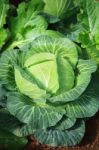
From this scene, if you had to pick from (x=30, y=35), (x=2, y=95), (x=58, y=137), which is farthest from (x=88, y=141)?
(x=30, y=35)

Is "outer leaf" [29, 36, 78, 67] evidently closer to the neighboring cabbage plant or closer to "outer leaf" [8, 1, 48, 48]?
→ the neighboring cabbage plant

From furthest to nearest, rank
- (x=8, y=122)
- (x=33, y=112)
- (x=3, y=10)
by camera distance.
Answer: (x=3, y=10), (x=8, y=122), (x=33, y=112)

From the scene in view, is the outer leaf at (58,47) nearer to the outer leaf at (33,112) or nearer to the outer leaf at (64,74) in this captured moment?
the outer leaf at (64,74)

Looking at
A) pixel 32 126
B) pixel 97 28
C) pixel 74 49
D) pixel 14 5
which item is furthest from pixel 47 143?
pixel 14 5

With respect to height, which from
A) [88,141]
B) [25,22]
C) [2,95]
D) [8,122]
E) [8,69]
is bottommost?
[88,141]

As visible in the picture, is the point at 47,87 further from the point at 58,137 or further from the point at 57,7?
the point at 57,7

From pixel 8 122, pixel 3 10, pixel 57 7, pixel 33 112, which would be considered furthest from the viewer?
pixel 57 7

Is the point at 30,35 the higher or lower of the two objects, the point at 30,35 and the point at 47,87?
the higher
